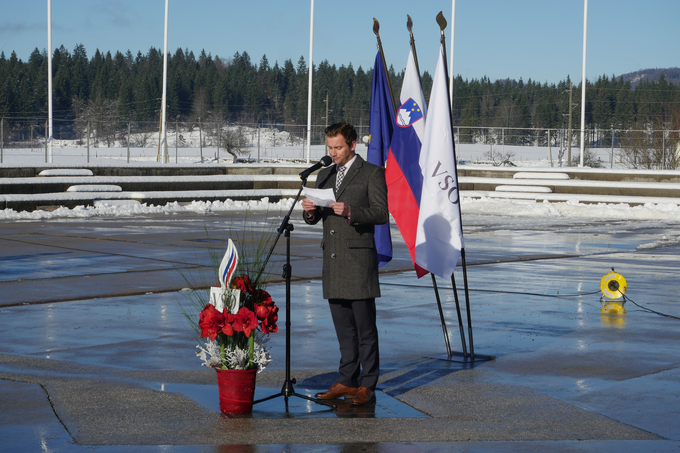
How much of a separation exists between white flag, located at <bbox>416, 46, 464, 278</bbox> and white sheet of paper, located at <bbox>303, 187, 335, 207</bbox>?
61.9 inches

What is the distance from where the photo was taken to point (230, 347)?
5270 mm

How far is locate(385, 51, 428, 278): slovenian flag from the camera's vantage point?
6.82 metres

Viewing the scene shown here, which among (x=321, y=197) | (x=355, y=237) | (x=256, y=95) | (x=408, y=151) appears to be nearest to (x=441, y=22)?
(x=408, y=151)

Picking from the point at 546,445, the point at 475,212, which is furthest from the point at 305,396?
the point at 475,212

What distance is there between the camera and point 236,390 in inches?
206

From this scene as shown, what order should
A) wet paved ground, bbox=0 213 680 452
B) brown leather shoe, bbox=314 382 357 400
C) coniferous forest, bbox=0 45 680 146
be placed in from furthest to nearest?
1. coniferous forest, bbox=0 45 680 146
2. brown leather shoe, bbox=314 382 357 400
3. wet paved ground, bbox=0 213 680 452

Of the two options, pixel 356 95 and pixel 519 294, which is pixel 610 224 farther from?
pixel 356 95

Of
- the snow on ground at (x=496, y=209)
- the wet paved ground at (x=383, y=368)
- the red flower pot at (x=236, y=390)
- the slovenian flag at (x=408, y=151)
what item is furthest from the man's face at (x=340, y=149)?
the snow on ground at (x=496, y=209)

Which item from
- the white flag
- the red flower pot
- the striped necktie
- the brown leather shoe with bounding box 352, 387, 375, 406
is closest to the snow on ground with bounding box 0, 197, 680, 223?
the white flag

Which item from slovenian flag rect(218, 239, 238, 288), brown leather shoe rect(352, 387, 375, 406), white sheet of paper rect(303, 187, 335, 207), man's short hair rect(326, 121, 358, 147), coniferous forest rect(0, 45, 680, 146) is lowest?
brown leather shoe rect(352, 387, 375, 406)

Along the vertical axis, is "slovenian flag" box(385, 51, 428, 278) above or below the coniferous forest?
below

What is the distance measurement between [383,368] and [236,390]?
1.81m

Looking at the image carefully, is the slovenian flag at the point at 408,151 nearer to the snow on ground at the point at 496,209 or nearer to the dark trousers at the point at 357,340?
the dark trousers at the point at 357,340

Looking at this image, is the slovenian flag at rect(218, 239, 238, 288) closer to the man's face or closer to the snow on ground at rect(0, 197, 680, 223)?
the man's face
